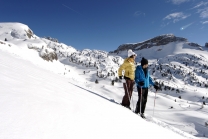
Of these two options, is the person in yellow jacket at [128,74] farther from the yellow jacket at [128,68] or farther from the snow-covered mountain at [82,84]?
the snow-covered mountain at [82,84]

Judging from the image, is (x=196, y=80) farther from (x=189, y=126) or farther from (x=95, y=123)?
(x=95, y=123)

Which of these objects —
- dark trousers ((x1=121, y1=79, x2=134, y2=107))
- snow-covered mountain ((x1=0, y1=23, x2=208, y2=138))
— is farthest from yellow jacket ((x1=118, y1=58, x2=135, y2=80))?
snow-covered mountain ((x1=0, y1=23, x2=208, y2=138))

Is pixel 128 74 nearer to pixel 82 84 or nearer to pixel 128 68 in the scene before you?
pixel 128 68

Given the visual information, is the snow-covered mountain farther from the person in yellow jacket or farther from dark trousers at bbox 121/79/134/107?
the person in yellow jacket

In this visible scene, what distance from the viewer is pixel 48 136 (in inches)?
82.6

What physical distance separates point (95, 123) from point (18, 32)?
97.8 metres

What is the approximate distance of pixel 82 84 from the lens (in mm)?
12414

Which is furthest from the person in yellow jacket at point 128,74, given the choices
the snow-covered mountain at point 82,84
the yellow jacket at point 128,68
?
the snow-covered mountain at point 82,84

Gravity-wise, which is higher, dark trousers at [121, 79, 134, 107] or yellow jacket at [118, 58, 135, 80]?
yellow jacket at [118, 58, 135, 80]

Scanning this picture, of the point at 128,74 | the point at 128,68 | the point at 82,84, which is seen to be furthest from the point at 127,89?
the point at 82,84

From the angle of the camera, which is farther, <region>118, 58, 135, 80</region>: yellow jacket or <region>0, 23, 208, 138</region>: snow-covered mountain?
<region>118, 58, 135, 80</region>: yellow jacket

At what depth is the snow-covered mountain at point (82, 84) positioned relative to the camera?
11.2 ft

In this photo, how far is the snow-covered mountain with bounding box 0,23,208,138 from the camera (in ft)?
→ 11.2

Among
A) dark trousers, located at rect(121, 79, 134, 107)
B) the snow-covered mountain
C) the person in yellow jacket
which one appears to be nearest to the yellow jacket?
the person in yellow jacket
